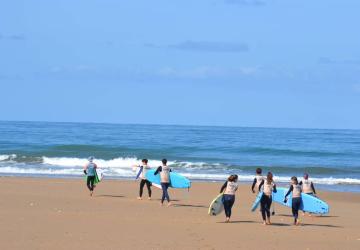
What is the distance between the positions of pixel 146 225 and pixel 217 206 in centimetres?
291

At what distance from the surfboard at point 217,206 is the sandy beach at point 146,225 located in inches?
8.1

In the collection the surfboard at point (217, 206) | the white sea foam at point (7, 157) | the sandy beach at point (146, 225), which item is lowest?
the sandy beach at point (146, 225)

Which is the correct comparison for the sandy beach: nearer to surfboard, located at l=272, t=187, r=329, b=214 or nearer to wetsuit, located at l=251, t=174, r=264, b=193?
surfboard, located at l=272, t=187, r=329, b=214

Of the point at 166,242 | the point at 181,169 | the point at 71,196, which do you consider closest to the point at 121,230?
the point at 166,242

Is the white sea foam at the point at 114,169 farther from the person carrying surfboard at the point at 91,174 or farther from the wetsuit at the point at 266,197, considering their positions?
the wetsuit at the point at 266,197

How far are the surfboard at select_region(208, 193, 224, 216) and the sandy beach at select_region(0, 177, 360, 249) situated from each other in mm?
206

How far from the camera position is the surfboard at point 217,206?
1828cm

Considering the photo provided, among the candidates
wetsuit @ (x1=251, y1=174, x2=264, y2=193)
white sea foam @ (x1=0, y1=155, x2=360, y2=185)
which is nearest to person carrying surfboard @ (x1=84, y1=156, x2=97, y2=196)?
wetsuit @ (x1=251, y1=174, x2=264, y2=193)

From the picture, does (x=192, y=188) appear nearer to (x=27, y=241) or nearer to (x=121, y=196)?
(x=121, y=196)

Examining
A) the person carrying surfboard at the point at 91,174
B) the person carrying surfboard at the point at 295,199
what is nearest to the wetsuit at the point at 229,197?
the person carrying surfboard at the point at 295,199

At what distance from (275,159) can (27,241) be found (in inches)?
1602

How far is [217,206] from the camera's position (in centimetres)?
1831

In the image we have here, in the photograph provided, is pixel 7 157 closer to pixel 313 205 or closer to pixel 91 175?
pixel 91 175

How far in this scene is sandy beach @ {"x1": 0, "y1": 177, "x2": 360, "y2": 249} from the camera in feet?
44.7
